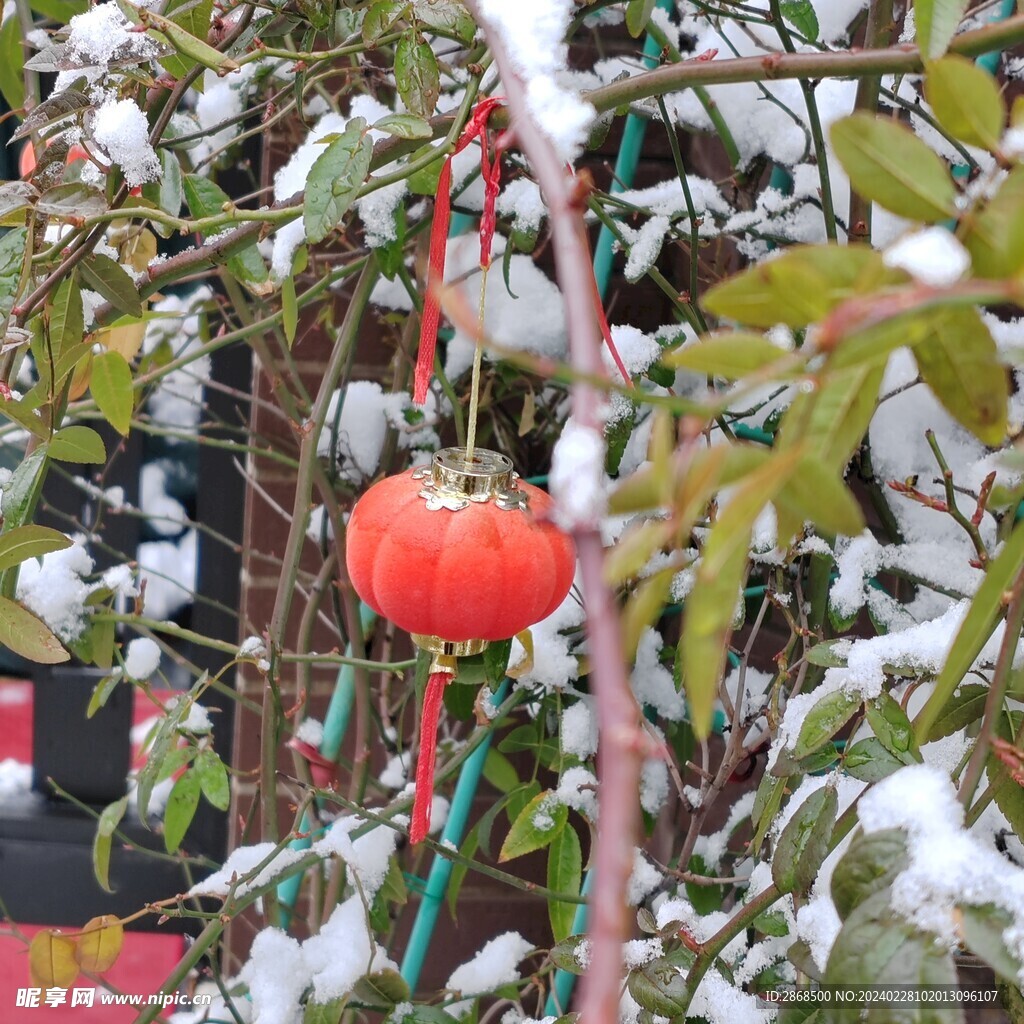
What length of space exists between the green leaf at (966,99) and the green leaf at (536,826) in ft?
2.04

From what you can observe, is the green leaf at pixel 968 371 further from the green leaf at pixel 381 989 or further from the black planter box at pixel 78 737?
the black planter box at pixel 78 737

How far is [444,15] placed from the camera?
576mm

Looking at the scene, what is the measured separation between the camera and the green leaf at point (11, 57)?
0.90 m

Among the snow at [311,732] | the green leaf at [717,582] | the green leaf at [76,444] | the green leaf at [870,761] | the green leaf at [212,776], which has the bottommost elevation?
the snow at [311,732]

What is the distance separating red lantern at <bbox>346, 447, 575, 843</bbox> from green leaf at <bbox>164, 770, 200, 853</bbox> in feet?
1.38

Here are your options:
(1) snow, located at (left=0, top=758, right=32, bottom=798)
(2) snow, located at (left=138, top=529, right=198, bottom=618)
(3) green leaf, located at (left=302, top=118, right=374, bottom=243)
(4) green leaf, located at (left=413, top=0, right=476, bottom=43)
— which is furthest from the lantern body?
(1) snow, located at (left=0, top=758, right=32, bottom=798)

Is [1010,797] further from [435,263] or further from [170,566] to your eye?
[170,566]

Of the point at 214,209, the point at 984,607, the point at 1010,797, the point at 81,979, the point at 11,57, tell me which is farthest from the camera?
the point at 81,979

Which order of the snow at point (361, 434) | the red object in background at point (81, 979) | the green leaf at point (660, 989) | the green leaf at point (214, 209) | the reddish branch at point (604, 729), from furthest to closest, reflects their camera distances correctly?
the red object in background at point (81, 979)
the snow at point (361, 434)
the green leaf at point (214, 209)
the green leaf at point (660, 989)
the reddish branch at point (604, 729)

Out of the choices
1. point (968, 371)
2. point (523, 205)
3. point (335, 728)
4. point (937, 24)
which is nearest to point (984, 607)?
point (968, 371)

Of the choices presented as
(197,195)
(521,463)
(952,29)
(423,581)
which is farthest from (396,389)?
(952,29)

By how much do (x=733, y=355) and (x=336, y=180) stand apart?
1.22 ft

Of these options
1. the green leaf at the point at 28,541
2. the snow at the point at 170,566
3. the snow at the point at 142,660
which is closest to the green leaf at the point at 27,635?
the green leaf at the point at 28,541

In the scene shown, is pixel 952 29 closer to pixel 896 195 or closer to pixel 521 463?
pixel 896 195
